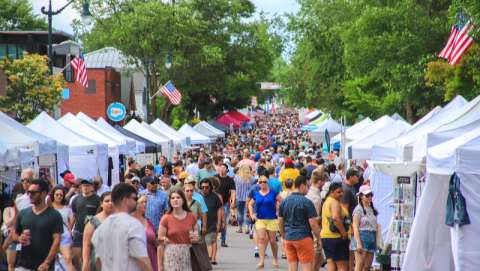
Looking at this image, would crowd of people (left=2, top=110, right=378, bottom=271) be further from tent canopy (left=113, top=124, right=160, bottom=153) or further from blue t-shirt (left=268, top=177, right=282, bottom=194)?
tent canopy (left=113, top=124, right=160, bottom=153)

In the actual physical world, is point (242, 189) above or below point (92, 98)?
below

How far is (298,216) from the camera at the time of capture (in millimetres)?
15352

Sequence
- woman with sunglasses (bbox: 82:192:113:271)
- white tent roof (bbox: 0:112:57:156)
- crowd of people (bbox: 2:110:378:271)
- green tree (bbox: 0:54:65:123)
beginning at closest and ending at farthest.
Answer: crowd of people (bbox: 2:110:378:271), woman with sunglasses (bbox: 82:192:113:271), white tent roof (bbox: 0:112:57:156), green tree (bbox: 0:54:65:123)

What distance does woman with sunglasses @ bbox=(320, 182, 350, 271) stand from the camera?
1519cm

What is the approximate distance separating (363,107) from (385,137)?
19529 millimetres

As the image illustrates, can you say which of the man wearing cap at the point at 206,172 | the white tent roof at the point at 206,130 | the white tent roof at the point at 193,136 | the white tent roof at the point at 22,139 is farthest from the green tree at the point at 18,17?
the white tent roof at the point at 22,139

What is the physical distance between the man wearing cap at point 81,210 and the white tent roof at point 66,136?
413 inches

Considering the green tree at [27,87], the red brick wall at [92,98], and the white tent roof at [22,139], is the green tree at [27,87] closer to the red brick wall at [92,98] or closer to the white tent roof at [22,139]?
the white tent roof at [22,139]

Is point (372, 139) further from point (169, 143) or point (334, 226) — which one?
point (169, 143)

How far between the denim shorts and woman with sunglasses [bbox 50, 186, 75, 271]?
3.90 m

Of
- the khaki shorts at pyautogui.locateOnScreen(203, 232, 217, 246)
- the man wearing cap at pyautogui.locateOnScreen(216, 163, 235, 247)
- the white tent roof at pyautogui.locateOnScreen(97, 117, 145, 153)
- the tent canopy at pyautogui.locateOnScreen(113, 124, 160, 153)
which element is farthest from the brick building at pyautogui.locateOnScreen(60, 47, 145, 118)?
the khaki shorts at pyautogui.locateOnScreen(203, 232, 217, 246)

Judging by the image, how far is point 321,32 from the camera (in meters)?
55.3

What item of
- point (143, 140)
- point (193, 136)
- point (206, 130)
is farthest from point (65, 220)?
point (206, 130)

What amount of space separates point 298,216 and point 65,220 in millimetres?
3233
